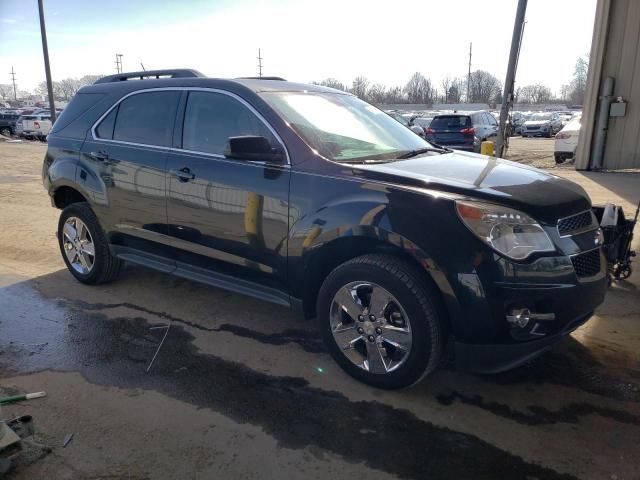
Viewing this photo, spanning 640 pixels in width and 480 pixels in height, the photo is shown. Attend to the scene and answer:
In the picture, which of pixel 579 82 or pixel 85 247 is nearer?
pixel 85 247

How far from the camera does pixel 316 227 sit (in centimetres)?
327

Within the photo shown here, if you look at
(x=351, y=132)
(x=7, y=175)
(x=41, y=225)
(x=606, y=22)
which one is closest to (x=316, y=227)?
(x=351, y=132)

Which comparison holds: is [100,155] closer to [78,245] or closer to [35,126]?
[78,245]

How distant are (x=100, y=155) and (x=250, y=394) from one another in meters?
2.69

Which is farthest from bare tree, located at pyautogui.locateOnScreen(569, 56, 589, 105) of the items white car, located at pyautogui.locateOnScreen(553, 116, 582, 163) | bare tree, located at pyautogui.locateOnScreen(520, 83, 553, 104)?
white car, located at pyautogui.locateOnScreen(553, 116, 582, 163)

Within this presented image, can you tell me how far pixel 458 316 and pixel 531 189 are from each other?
3.11ft

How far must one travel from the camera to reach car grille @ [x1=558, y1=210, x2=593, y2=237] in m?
2.97

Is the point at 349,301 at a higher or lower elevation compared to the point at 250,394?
higher

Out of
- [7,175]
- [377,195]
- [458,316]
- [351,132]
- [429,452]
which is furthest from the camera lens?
[7,175]

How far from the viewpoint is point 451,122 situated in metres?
16.2

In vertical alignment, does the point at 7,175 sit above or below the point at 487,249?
below

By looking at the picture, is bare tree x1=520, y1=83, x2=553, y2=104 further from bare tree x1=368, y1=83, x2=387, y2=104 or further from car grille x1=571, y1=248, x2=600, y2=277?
car grille x1=571, y1=248, x2=600, y2=277

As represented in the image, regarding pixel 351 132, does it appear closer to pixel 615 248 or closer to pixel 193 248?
pixel 193 248

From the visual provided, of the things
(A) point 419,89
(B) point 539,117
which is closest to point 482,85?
(A) point 419,89
